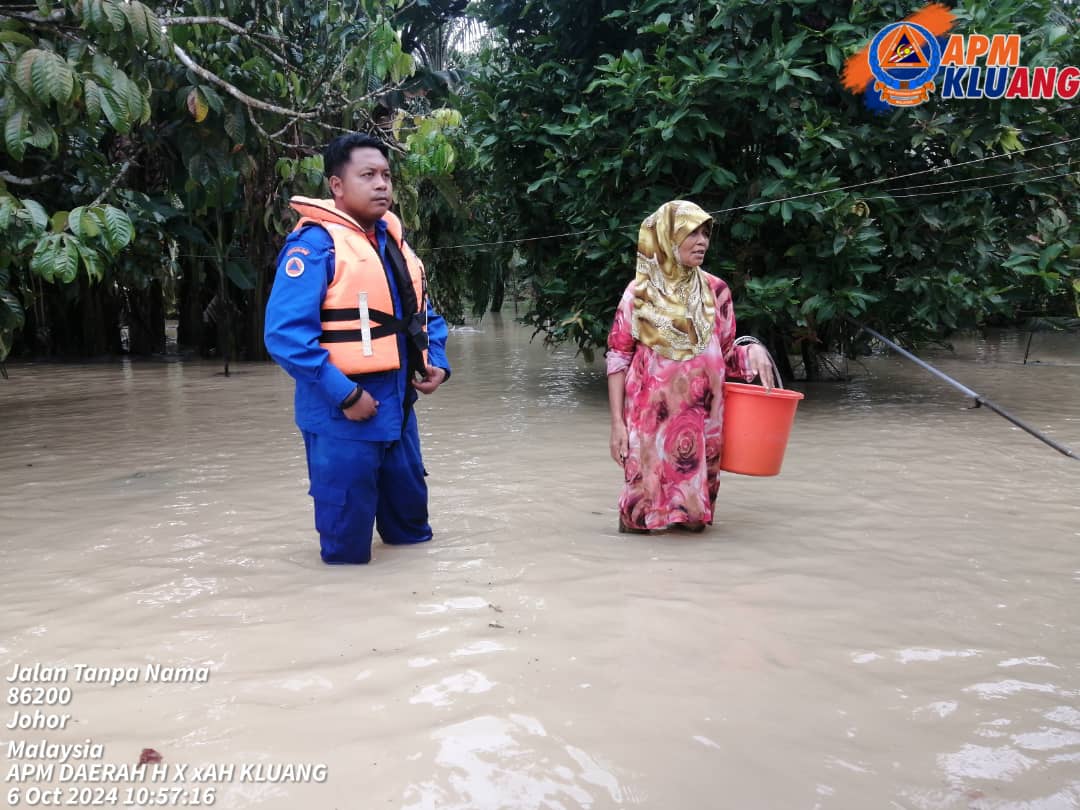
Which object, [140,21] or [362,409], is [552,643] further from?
[140,21]

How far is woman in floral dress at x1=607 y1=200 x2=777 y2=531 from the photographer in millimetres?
4238

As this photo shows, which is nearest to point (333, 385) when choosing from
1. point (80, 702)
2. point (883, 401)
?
point (80, 702)

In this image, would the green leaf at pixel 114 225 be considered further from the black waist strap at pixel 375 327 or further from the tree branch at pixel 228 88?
the black waist strap at pixel 375 327

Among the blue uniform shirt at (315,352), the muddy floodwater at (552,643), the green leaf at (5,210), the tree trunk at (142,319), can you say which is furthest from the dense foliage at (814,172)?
the tree trunk at (142,319)

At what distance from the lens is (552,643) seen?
3.04m

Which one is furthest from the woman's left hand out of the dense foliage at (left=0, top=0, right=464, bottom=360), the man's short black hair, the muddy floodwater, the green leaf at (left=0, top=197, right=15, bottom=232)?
the green leaf at (left=0, top=197, right=15, bottom=232)

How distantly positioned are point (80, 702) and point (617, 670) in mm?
1543

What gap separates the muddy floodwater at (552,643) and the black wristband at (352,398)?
71cm

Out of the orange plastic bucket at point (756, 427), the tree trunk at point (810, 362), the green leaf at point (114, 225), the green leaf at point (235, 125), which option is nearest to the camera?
the orange plastic bucket at point (756, 427)

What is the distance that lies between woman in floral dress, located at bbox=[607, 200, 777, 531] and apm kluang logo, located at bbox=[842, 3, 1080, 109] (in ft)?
14.4

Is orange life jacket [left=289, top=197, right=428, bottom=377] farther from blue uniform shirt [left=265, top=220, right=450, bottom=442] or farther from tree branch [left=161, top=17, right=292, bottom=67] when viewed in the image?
tree branch [left=161, top=17, right=292, bottom=67]

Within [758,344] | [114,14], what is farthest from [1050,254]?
[114,14]

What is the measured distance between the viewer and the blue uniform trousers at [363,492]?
11.8 ft

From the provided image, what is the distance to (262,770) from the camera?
2254 mm
